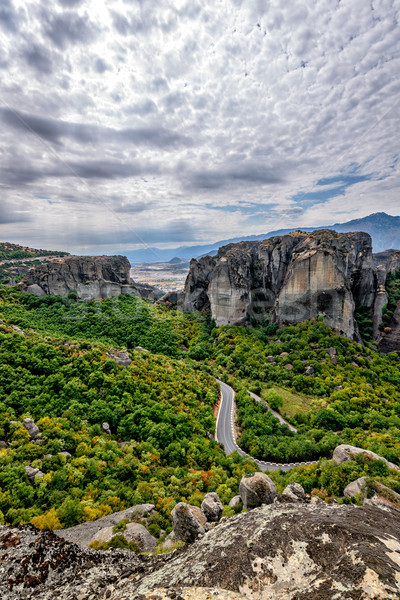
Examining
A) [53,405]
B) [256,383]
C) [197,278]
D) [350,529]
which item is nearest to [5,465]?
[53,405]

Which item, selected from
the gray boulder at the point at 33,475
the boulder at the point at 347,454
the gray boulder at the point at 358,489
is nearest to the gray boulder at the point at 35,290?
the gray boulder at the point at 33,475

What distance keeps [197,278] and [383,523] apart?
65086mm

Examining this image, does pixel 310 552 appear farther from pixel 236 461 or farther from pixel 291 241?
pixel 291 241

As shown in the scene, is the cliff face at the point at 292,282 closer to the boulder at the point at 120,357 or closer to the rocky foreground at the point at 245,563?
the boulder at the point at 120,357

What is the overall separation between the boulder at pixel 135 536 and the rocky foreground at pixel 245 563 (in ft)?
9.07

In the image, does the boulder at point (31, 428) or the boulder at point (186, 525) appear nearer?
the boulder at point (186, 525)

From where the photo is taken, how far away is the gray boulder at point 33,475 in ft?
42.9

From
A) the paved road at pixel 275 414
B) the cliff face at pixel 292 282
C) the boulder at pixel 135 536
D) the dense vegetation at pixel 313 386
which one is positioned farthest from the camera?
the cliff face at pixel 292 282

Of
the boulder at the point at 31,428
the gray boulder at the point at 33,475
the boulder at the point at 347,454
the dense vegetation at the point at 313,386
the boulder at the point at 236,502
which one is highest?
the boulder at the point at 31,428

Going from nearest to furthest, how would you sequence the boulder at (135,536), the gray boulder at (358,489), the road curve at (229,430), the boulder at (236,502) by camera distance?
the boulder at (135,536) < the gray boulder at (358,489) < the boulder at (236,502) < the road curve at (229,430)

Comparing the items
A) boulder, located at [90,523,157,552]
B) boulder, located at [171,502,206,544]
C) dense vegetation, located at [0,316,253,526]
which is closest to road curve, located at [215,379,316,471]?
dense vegetation, located at [0,316,253,526]

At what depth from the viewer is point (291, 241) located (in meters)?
60.1

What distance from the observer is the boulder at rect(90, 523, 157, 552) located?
10008 millimetres

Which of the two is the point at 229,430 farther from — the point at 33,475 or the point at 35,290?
the point at 35,290
